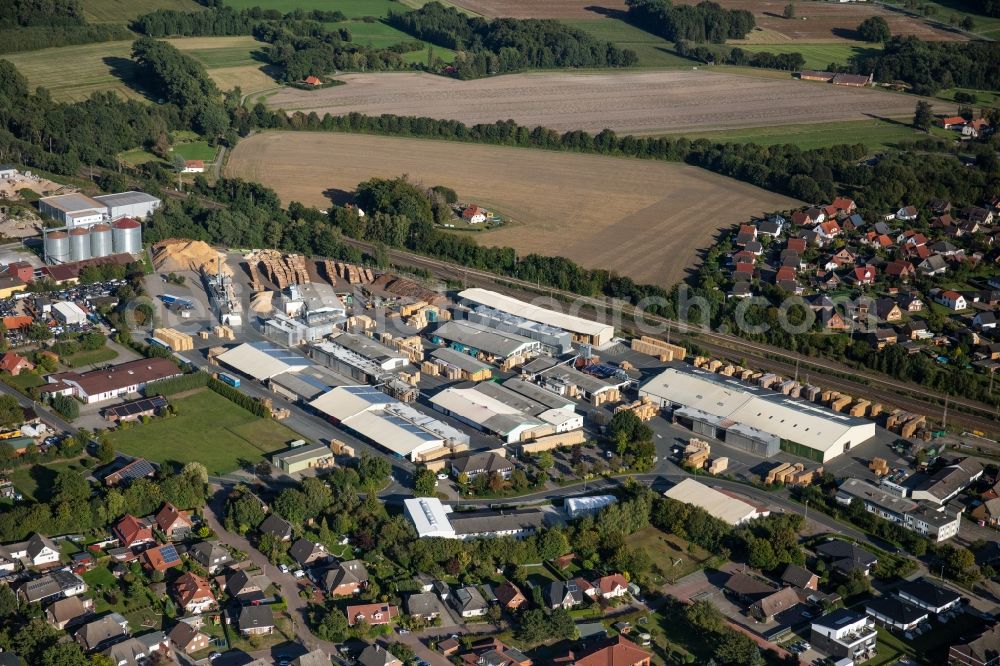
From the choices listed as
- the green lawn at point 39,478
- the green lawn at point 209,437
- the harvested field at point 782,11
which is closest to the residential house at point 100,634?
the green lawn at point 39,478

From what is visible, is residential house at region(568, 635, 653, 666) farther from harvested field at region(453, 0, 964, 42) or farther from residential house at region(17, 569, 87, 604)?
harvested field at region(453, 0, 964, 42)

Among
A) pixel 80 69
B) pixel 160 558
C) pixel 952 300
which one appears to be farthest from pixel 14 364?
pixel 80 69

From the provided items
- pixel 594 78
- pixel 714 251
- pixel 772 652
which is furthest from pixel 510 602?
pixel 594 78

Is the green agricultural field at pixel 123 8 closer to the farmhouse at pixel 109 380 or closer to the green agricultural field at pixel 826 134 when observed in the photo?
the green agricultural field at pixel 826 134

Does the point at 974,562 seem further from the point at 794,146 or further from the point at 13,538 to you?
the point at 794,146

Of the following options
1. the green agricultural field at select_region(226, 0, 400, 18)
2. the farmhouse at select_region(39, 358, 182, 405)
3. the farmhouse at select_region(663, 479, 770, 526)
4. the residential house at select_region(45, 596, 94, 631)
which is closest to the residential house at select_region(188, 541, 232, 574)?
the residential house at select_region(45, 596, 94, 631)
